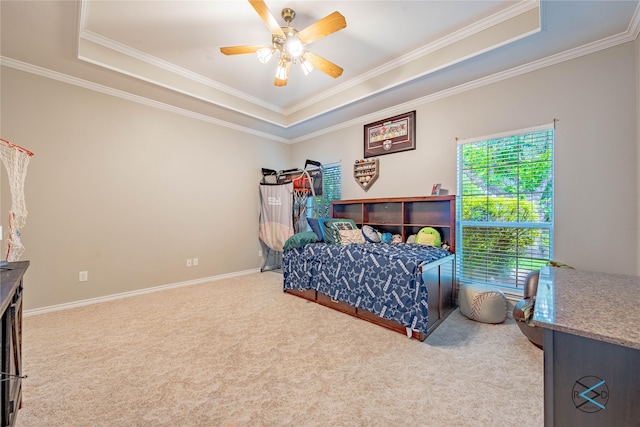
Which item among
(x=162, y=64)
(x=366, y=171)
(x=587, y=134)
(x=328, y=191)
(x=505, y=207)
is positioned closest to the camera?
(x=587, y=134)

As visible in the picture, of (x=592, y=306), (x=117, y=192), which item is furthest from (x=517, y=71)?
(x=117, y=192)

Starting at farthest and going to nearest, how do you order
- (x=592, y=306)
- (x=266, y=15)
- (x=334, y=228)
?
(x=334, y=228)
(x=266, y=15)
(x=592, y=306)

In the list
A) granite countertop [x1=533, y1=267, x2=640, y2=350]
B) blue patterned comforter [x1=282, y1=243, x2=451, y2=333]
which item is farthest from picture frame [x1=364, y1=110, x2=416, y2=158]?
granite countertop [x1=533, y1=267, x2=640, y2=350]

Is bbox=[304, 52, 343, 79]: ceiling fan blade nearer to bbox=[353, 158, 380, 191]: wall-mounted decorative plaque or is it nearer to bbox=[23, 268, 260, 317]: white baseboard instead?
bbox=[353, 158, 380, 191]: wall-mounted decorative plaque

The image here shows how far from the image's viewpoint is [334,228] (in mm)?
3475

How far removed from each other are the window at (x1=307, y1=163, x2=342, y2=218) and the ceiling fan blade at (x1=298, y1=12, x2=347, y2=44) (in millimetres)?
2463

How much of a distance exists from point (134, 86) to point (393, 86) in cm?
321

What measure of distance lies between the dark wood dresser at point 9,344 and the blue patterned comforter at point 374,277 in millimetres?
2330

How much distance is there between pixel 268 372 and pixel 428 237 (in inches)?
91.1

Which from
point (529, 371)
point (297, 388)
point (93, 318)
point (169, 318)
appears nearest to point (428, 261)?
point (529, 371)

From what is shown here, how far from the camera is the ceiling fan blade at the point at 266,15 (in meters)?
1.88

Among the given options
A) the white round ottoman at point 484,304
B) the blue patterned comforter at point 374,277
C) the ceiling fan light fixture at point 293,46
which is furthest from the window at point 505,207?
the ceiling fan light fixture at point 293,46

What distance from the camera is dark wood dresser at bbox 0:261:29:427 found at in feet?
3.53

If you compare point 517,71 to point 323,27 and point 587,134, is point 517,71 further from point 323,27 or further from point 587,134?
point 323,27
